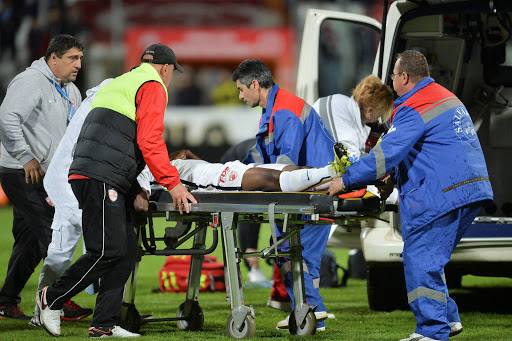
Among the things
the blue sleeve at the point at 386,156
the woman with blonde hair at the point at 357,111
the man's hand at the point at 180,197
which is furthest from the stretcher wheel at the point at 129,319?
the woman with blonde hair at the point at 357,111

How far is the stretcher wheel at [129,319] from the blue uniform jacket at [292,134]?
1.33 meters

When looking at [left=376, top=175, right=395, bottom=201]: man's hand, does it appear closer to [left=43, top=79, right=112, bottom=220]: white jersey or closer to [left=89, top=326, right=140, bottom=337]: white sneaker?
[left=89, top=326, right=140, bottom=337]: white sneaker

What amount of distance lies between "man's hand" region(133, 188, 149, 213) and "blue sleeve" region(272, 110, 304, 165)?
0.92 metres

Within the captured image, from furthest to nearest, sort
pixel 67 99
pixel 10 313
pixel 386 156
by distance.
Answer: pixel 67 99
pixel 10 313
pixel 386 156

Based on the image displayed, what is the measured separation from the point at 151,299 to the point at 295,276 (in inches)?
110

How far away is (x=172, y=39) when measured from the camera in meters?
26.0

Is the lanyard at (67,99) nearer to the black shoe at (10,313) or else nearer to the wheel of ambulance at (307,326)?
the black shoe at (10,313)

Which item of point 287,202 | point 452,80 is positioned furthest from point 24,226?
point 452,80

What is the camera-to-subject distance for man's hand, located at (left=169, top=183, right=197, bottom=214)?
17.0 feet

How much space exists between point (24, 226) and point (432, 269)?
3242 mm

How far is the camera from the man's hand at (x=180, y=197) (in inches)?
204

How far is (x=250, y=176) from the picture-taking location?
17.8 feet

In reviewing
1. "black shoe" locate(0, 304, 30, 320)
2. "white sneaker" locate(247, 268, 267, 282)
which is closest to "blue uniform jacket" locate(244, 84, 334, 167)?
"black shoe" locate(0, 304, 30, 320)

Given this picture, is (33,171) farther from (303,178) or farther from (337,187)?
(337,187)
